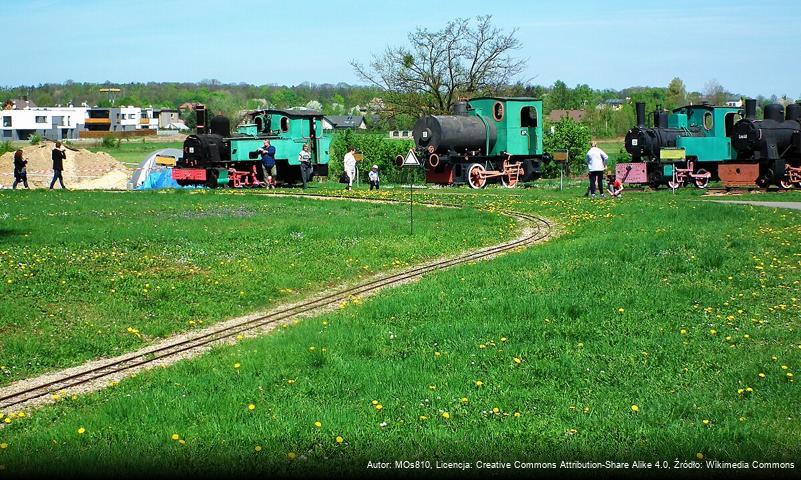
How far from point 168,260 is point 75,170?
42323mm

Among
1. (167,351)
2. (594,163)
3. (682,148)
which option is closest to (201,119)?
(594,163)

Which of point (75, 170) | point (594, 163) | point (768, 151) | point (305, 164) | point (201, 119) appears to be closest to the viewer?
point (594, 163)

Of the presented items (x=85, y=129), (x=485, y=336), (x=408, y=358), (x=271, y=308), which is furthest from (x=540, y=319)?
(x=85, y=129)

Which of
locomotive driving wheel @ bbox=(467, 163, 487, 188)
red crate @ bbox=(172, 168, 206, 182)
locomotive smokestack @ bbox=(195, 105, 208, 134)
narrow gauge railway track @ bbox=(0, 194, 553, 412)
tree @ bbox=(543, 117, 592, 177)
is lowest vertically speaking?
narrow gauge railway track @ bbox=(0, 194, 553, 412)

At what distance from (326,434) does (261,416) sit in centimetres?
83

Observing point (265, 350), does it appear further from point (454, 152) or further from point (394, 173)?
point (394, 173)

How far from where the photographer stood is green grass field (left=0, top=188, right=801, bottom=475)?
7.66m

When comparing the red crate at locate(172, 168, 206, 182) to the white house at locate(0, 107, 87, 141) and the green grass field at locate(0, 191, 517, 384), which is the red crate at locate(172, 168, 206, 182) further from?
the white house at locate(0, 107, 87, 141)

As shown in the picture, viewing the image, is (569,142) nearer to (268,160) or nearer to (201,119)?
(268,160)

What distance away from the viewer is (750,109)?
3981cm

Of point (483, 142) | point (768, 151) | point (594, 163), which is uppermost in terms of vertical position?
point (483, 142)

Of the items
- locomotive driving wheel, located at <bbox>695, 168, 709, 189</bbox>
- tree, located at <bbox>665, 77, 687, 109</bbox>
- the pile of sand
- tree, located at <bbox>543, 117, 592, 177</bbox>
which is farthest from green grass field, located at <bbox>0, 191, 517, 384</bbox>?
tree, located at <bbox>665, 77, 687, 109</bbox>

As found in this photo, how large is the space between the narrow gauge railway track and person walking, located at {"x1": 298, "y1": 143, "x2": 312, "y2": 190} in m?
22.8

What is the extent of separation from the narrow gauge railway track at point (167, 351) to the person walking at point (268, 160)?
22.4 m
